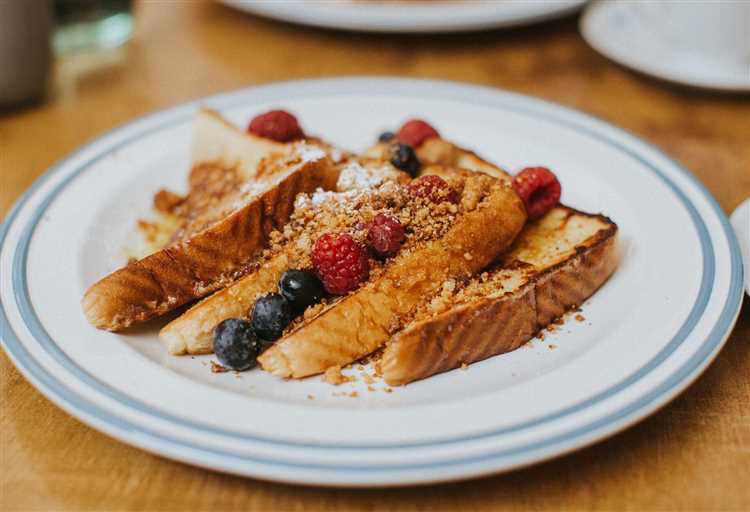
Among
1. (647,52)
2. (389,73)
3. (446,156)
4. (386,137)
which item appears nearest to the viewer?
(446,156)

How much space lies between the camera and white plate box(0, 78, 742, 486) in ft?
4.23

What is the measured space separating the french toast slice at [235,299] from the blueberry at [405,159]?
0.63 ft

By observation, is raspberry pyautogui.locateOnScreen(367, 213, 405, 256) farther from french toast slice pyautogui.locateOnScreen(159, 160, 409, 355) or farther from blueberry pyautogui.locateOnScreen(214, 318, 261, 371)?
blueberry pyautogui.locateOnScreen(214, 318, 261, 371)

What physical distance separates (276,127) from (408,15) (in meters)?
1.09

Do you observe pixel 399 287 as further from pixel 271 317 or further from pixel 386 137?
pixel 386 137

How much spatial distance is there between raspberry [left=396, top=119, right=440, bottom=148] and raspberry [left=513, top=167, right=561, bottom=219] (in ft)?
1.05

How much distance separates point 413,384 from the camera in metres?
1.55

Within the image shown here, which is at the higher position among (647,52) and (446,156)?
(647,52)

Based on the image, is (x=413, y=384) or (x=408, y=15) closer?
(x=413, y=384)

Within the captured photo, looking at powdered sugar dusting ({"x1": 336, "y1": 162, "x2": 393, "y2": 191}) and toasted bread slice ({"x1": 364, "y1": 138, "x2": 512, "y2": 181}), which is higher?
powdered sugar dusting ({"x1": 336, "y1": 162, "x2": 393, "y2": 191})

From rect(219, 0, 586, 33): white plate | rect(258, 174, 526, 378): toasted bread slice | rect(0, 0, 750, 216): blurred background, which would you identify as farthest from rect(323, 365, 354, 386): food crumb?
rect(219, 0, 586, 33): white plate

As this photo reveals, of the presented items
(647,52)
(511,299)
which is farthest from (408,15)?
(511,299)

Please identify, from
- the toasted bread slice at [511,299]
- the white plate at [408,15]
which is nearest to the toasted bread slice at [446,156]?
the toasted bread slice at [511,299]

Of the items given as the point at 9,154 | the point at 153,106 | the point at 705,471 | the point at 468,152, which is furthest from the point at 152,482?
the point at 153,106
